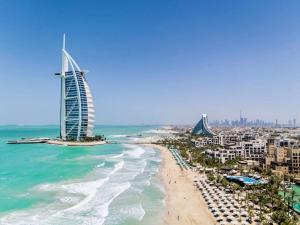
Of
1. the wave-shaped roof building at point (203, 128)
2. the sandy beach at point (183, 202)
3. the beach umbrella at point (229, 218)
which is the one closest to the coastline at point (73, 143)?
the wave-shaped roof building at point (203, 128)

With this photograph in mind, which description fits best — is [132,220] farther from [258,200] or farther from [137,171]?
[137,171]

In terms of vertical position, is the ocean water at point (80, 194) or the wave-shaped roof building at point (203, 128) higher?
the wave-shaped roof building at point (203, 128)

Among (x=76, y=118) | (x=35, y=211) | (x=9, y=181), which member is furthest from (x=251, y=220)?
(x=76, y=118)

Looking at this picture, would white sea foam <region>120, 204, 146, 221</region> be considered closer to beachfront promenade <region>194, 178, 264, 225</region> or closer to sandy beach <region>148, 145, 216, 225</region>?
sandy beach <region>148, 145, 216, 225</region>

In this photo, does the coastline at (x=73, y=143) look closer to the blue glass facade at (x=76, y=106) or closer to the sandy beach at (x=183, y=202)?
the blue glass facade at (x=76, y=106)

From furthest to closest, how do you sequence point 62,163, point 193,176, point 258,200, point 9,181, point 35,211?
point 62,163
point 193,176
point 9,181
point 258,200
point 35,211

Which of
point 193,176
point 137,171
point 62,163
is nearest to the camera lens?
point 193,176

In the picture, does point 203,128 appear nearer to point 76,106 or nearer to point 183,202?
point 76,106
